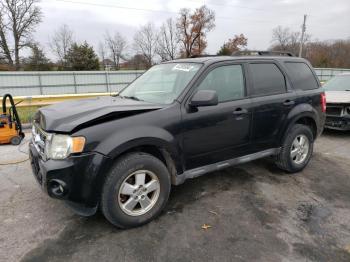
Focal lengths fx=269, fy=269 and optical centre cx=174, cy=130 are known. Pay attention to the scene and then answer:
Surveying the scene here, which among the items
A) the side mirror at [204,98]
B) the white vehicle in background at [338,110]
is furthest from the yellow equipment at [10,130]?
the white vehicle in background at [338,110]

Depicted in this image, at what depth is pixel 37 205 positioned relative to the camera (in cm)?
334

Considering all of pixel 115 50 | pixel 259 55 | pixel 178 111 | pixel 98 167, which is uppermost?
pixel 115 50

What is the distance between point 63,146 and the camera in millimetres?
2533

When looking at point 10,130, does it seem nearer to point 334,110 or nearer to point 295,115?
point 295,115

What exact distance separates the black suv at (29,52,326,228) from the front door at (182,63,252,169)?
13 millimetres

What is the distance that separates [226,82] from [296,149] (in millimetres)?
1763

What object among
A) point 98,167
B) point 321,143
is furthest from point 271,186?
point 321,143

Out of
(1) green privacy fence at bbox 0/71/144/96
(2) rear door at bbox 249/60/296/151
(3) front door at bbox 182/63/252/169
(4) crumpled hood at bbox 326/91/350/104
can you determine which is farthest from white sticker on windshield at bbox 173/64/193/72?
(1) green privacy fence at bbox 0/71/144/96

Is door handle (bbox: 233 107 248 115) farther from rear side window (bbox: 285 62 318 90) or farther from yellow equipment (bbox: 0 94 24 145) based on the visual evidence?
yellow equipment (bbox: 0 94 24 145)

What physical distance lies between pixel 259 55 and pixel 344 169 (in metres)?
2.48

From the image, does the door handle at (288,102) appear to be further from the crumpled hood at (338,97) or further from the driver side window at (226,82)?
the crumpled hood at (338,97)

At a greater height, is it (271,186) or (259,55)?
(259,55)

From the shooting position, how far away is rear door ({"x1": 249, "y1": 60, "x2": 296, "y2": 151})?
147 inches

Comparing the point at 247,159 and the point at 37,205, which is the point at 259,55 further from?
the point at 37,205
